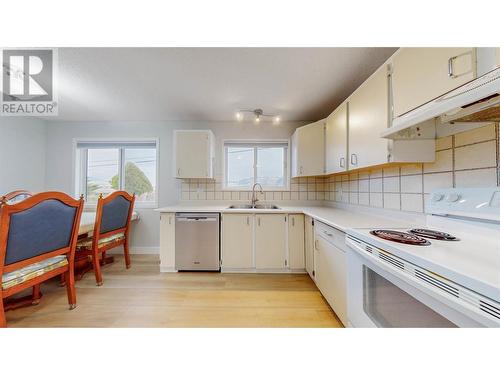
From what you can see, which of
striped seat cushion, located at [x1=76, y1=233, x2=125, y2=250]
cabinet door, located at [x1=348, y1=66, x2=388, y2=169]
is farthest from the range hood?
striped seat cushion, located at [x1=76, y1=233, x2=125, y2=250]

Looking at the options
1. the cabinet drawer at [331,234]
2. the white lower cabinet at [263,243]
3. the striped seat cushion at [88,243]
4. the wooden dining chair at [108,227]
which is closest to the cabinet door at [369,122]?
the cabinet drawer at [331,234]

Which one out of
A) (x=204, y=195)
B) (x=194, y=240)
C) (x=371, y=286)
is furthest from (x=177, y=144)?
(x=371, y=286)

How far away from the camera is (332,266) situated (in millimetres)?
1618

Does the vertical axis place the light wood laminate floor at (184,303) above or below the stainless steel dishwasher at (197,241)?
below

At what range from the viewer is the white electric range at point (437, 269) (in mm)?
543

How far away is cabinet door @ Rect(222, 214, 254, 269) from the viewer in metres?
2.47

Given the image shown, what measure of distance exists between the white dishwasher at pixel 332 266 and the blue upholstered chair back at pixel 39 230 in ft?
7.50

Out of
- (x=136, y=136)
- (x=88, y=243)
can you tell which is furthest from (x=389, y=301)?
(x=136, y=136)

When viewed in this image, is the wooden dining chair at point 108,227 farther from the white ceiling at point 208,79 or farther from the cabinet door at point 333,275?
the cabinet door at point 333,275

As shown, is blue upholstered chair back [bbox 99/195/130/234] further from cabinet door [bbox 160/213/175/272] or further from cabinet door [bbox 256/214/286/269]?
cabinet door [bbox 256/214/286/269]

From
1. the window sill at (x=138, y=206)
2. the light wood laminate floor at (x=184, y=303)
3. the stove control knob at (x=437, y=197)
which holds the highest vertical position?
the stove control knob at (x=437, y=197)

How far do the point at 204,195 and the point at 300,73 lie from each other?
2.21 m
